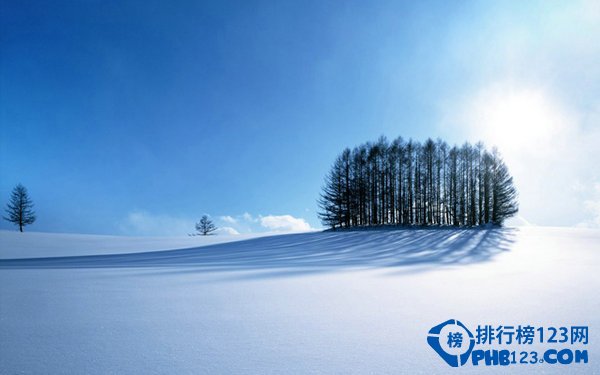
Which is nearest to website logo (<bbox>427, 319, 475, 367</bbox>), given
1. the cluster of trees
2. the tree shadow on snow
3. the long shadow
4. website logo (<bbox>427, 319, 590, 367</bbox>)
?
website logo (<bbox>427, 319, 590, 367</bbox>)

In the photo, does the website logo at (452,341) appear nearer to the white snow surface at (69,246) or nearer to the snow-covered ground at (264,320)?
the snow-covered ground at (264,320)

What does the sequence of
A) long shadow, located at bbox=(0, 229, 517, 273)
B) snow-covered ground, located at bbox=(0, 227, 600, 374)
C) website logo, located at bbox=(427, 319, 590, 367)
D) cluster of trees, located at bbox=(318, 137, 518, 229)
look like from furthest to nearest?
cluster of trees, located at bbox=(318, 137, 518, 229) < long shadow, located at bbox=(0, 229, 517, 273) < website logo, located at bbox=(427, 319, 590, 367) < snow-covered ground, located at bbox=(0, 227, 600, 374)

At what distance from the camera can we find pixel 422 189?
27156 millimetres

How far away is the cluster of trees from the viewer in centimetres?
2600

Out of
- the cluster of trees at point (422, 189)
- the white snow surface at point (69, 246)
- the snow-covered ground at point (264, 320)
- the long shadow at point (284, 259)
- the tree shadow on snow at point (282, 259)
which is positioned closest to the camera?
the snow-covered ground at point (264, 320)

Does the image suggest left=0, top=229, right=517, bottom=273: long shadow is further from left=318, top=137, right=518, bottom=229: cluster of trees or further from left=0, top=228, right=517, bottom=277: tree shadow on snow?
left=318, top=137, right=518, bottom=229: cluster of trees

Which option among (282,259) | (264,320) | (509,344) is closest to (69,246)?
(282,259)

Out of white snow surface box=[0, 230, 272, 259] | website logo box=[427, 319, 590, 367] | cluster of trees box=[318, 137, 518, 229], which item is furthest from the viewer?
cluster of trees box=[318, 137, 518, 229]

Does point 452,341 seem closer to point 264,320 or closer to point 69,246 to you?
point 264,320

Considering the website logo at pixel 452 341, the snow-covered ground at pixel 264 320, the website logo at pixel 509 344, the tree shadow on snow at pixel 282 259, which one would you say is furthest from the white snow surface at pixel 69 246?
the website logo at pixel 509 344

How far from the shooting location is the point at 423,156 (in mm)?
27547

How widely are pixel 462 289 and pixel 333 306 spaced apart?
1762 millimetres

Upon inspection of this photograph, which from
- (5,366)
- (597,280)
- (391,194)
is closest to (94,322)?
(5,366)

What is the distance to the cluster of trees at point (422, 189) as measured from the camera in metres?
26.0
